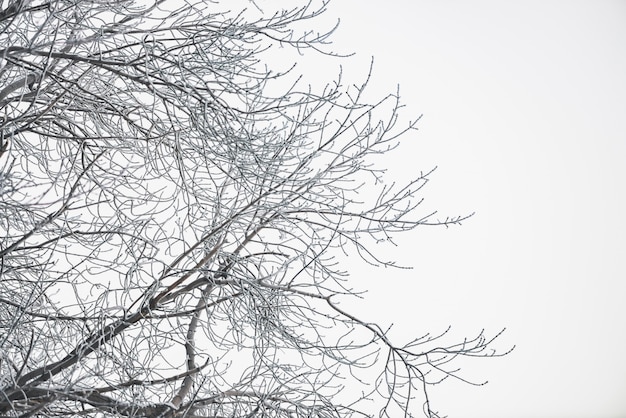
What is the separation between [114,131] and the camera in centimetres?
181

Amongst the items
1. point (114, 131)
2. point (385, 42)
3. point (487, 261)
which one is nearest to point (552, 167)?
point (487, 261)

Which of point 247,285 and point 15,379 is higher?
point 247,285

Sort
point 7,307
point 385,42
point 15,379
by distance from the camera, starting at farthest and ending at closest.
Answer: point 385,42
point 7,307
point 15,379

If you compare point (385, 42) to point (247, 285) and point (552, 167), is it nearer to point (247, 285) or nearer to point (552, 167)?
point (552, 167)

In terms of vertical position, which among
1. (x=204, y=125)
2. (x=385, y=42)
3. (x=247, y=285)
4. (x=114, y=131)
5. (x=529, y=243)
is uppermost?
(x=385, y=42)

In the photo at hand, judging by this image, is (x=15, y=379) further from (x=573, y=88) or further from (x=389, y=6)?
(x=573, y=88)

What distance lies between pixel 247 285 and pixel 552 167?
23.5 ft

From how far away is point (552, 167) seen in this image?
26.9ft

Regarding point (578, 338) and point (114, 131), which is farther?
point (578, 338)

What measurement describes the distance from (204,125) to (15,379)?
0.49 meters

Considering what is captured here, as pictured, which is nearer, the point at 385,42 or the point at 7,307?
the point at 7,307

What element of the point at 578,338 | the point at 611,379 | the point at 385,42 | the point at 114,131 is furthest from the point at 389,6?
the point at 114,131

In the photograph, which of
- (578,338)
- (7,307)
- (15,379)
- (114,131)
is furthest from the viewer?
(578,338)

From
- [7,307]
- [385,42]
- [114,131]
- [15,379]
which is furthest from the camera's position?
[385,42]
